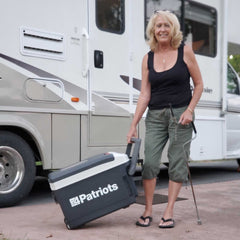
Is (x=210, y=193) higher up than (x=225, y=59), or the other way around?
(x=225, y=59)

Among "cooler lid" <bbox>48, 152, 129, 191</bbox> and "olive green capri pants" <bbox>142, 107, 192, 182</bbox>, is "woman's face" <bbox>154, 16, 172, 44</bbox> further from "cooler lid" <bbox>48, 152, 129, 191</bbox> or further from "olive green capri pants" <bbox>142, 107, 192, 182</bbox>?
"cooler lid" <bbox>48, 152, 129, 191</bbox>

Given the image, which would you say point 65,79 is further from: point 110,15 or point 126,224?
point 126,224

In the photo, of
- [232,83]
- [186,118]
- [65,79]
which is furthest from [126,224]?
[232,83]

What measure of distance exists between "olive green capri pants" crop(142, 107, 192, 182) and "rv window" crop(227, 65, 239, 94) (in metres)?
4.06

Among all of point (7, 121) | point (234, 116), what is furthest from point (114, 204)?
point (234, 116)

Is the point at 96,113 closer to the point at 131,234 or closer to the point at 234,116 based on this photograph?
the point at 131,234

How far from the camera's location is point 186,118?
3.74 metres

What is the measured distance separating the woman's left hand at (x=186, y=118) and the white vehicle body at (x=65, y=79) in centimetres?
185

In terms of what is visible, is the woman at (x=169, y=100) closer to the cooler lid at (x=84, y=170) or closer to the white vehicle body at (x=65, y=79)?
the cooler lid at (x=84, y=170)

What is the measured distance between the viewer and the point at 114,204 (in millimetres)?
3736

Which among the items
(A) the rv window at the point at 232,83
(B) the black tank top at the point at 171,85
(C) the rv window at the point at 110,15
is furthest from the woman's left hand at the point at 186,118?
(A) the rv window at the point at 232,83

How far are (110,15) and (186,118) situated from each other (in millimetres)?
2540

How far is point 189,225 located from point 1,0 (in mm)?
3038

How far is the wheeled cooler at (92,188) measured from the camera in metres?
3.69
